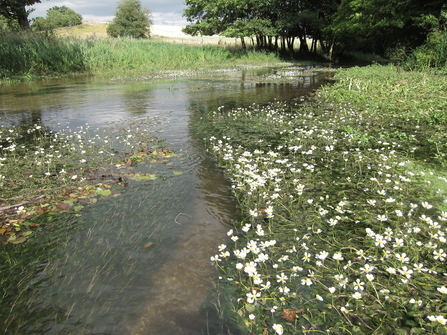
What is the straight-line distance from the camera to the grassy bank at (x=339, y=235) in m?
2.45

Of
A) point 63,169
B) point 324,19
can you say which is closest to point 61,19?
point 324,19

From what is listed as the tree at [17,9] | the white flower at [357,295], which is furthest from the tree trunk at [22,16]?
the white flower at [357,295]

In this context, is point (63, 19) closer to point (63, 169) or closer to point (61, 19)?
point (61, 19)

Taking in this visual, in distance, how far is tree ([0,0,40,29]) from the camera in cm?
2886

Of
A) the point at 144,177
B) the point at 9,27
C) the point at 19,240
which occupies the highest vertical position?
the point at 9,27

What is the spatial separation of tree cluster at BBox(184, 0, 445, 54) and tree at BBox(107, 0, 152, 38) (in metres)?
34.5

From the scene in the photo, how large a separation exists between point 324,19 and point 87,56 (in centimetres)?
3125

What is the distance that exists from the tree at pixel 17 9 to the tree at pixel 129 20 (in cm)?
4659

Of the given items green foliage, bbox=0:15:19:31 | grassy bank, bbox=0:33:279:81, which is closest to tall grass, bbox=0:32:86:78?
grassy bank, bbox=0:33:279:81

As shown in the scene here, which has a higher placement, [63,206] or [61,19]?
[61,19]

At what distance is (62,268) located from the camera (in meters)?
2.98

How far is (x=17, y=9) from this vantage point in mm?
29734

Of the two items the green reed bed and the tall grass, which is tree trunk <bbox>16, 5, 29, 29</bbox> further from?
the green reed bed

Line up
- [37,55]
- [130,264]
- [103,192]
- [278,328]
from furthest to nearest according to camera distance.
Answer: [37,55] < [103,192] < [130,264] < [278,328]
